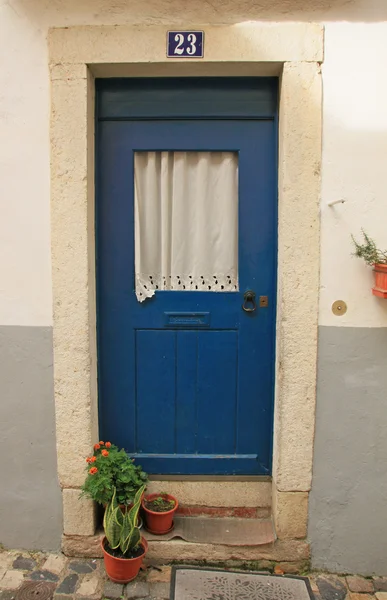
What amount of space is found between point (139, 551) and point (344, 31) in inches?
128

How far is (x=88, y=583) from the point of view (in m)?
2.75

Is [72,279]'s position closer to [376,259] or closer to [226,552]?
[376,259]

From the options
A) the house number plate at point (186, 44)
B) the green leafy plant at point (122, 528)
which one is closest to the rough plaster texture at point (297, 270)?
the house number plate at point (186, 44)

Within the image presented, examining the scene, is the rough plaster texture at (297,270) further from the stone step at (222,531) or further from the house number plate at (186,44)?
the house number plate at (186,44)

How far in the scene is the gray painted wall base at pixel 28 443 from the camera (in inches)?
115

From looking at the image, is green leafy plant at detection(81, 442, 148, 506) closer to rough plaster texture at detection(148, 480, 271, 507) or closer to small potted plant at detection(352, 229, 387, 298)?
rough plaster texture at detection(148, 480, 271, 507)

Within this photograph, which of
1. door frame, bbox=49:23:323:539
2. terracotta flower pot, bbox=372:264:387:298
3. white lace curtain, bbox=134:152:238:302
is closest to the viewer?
terracotta flower pot, bbox=372:264:387:298

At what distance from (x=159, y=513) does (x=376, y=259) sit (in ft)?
6.64

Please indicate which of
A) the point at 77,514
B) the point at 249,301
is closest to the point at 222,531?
the point at 77,514

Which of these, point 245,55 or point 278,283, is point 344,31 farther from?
point 278,283

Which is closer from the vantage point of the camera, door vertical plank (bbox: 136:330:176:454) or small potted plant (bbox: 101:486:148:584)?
small potted plant (bbox: 101:486:148:584)

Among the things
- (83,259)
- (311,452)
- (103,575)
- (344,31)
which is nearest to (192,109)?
(344,31)

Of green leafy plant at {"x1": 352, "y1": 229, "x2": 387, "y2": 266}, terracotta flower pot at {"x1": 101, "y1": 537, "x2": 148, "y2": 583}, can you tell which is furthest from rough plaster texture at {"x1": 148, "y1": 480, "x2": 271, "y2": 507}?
green leafy plant at {"x1": 352, "y1": 229, "x2": 387, "y2": 266}

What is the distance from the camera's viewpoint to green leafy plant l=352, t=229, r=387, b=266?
2686 millimetres
